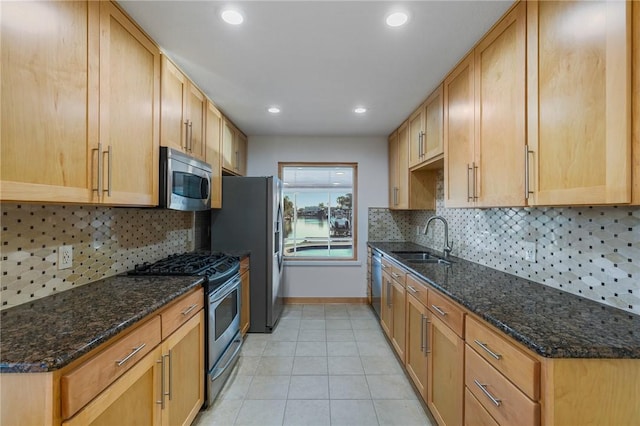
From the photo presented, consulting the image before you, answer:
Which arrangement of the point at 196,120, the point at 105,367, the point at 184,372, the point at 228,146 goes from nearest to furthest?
the point at 105,367 < the point at 184,372 < the point at 196,120 < the point at 228,146

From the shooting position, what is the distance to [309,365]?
8.15 ft

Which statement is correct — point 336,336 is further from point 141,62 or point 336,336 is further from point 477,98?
point 141,62

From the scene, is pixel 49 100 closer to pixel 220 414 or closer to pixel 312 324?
pixel 220 414

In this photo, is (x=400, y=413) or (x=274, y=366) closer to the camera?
(x=400, y=413)

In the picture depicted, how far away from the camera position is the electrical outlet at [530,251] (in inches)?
68.2

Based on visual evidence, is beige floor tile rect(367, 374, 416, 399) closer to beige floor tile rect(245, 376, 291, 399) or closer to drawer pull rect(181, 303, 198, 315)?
beige floor tile rect(245, 376, 291, 399)

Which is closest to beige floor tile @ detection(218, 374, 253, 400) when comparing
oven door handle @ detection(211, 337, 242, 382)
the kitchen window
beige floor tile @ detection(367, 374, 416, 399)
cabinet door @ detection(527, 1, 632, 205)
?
oven door handle @ detection(211, 337, 242, 382)

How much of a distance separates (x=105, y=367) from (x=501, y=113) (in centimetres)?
220

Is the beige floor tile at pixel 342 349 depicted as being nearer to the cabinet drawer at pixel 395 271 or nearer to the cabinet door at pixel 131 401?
the cabinet drawer at pixel 395 271

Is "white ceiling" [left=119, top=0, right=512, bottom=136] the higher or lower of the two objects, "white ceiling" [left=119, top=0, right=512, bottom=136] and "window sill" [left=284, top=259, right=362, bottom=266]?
the higher

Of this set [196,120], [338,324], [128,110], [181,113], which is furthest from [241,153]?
[338,324]

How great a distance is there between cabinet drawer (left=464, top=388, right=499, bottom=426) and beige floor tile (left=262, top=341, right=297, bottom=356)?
1.70 metres

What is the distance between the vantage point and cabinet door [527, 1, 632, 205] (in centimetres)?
96

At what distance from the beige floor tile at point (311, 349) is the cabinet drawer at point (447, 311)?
136 centimetres
